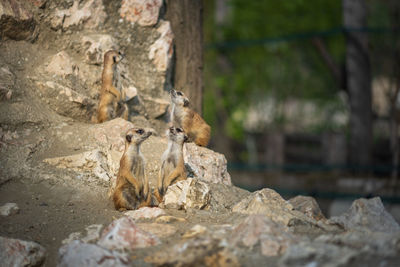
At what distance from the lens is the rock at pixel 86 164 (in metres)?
5.25

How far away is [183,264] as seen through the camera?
12.0 ft

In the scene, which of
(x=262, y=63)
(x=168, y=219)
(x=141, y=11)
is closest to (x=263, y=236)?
(x=168, y=219)

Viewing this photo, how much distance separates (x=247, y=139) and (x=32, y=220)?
982 cm

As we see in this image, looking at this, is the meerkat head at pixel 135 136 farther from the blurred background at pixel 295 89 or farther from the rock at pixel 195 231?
the blurred background at pixel 295 89

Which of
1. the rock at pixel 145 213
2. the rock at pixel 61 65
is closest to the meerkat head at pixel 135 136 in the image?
the rock at pixel 145 213

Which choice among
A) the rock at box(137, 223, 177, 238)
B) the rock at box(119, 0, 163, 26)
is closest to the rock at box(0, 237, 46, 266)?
the rock at box(137, 223, 177, 238)

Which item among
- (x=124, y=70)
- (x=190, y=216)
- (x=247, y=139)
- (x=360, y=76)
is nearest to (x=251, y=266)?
(x=190, y=216)

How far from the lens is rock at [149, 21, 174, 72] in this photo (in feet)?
21.8

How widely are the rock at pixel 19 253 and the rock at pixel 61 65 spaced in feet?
7.56

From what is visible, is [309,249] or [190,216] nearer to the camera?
[309,249]

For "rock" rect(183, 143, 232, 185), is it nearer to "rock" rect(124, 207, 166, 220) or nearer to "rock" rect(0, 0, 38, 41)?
"rock" rect(124, 207, 166, 220)

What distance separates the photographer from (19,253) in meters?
3.99

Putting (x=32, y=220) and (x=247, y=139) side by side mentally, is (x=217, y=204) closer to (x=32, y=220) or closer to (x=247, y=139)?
(x=32, y=220)

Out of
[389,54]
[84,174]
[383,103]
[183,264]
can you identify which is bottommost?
[183,264]
